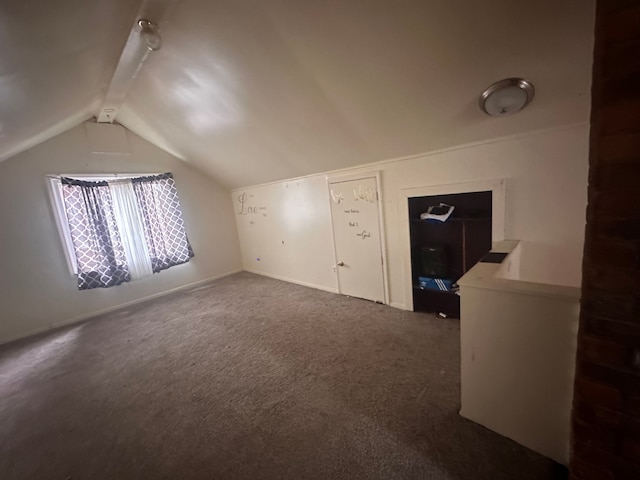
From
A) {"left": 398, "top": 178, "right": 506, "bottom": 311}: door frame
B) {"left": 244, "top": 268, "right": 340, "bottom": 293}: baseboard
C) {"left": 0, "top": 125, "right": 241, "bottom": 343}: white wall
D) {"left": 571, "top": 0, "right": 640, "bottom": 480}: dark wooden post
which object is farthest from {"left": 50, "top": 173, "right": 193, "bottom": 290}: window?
{"left": 571, "top": 0, "right": 640, "bottom": 480}: dark wooden post

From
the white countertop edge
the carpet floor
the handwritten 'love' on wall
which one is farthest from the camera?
the handwritten 'love' on wall

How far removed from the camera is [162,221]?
410 cm

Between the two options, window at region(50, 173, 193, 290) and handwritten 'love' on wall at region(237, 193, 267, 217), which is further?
handwritten 'love' on wall at region(237, 193, 267, 217)

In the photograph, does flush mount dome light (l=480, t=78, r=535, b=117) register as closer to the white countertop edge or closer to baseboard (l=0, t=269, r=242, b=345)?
the white countertop edge

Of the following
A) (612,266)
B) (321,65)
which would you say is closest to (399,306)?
(612,266)

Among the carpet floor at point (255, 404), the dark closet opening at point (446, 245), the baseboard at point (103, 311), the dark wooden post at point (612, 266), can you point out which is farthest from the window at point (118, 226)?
the dark wooden post at point (612, 266)

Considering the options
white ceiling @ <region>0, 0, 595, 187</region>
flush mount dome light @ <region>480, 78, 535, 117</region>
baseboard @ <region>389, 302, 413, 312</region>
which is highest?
white ceiling @ <region>0, 0, 595, 187</region>

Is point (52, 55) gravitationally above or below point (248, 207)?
above

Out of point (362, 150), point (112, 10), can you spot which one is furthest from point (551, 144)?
point (112, 10)

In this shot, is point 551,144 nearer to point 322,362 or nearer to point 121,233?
point 322,362

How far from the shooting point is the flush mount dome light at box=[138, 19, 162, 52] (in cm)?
164

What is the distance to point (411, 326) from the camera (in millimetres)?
2424

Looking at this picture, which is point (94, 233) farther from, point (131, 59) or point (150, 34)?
point (150, 34)

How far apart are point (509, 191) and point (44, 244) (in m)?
5.21
